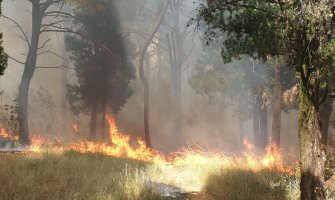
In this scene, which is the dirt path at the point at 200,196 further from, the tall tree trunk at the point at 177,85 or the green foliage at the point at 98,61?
the tall tree trunk at the point at 177,85

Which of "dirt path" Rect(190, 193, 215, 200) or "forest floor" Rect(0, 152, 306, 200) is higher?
"forest floor" Rect(0, 152, 306, 200)

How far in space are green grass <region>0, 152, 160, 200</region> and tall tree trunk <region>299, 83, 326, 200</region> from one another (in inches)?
123

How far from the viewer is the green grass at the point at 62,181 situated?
7.62m

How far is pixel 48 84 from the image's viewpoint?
38219 mm

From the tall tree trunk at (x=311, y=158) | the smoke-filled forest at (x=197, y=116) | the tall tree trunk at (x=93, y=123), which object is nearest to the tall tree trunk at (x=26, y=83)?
the smoke-filled forest at (x=197, y=116)

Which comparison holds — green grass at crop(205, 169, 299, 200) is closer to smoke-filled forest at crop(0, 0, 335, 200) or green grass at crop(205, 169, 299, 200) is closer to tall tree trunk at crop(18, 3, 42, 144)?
smoke-filled forest at crop(0, 0, 335, 200)

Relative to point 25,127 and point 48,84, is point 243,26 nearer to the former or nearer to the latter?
point 25,127

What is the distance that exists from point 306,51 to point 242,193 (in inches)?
140

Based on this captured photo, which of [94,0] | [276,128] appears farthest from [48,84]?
[276,128]

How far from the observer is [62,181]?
29.9 feet

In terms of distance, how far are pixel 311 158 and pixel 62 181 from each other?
590 cm

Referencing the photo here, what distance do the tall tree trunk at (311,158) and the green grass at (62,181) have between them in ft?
10.2

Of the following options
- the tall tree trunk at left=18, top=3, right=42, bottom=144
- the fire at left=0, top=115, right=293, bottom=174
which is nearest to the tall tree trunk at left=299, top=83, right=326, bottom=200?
the fire at left=0, top=115, right=293, bottom=174

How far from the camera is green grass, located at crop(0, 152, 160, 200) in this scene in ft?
25.0
